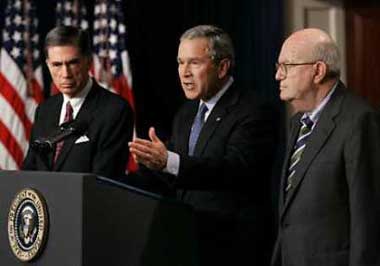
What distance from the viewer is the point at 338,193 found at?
9.73 feet

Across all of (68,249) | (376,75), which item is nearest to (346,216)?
(68,249)

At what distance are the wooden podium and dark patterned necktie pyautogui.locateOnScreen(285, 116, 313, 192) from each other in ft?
1.31

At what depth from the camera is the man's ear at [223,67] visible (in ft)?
12.1

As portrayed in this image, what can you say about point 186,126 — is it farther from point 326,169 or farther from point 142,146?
point 326,169

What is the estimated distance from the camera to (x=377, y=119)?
2.97 m

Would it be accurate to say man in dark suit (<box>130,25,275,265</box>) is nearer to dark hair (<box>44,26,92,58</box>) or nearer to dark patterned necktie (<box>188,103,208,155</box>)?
dark patterned necktie (<box>188,103,208,155</box>)

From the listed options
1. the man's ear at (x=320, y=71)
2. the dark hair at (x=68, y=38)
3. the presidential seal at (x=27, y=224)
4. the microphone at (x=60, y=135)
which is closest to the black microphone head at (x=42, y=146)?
the microphone at (x=60, y=135)

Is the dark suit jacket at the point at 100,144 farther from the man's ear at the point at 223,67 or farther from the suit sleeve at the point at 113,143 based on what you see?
the man's ear at the point at 223,67

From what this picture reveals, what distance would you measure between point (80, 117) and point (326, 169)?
1.24m

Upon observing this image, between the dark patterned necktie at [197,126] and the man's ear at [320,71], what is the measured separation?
74 cm

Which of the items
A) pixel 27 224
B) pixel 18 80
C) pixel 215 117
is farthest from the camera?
pixel 18 80

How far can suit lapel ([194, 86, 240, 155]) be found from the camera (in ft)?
11.9

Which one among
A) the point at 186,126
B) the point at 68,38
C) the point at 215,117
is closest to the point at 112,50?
the point at 68,38

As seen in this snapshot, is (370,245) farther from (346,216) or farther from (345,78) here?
(345,78)
